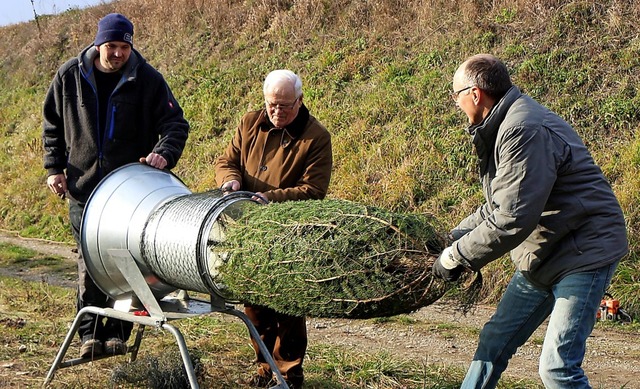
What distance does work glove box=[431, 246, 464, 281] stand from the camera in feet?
10.5

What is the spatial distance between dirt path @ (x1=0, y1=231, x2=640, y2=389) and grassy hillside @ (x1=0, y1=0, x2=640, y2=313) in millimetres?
692

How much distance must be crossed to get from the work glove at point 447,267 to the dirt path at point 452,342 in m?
2.29

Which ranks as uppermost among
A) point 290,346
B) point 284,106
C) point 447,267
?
point 284,106

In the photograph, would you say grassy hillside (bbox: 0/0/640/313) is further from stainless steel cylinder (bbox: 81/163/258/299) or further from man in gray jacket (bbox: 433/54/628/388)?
stainless steel cylinder (bbox: 81/163/258/299)

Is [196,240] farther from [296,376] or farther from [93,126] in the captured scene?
[93,126]

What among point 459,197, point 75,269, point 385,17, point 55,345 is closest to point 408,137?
point 459,197

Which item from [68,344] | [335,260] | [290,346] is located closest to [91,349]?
[68,344]

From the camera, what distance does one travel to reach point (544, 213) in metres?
3.48

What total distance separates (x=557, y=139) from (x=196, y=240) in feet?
5.20

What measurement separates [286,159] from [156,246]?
3.42 feet

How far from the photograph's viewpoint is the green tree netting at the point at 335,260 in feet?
10.6

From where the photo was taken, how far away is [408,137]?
33.0 ft

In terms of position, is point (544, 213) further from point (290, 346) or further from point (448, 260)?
point (290, 346)

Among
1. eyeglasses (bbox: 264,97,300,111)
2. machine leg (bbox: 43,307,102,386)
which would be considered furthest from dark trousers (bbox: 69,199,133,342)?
eyeglasses (bbox: 264,97,300,111)
